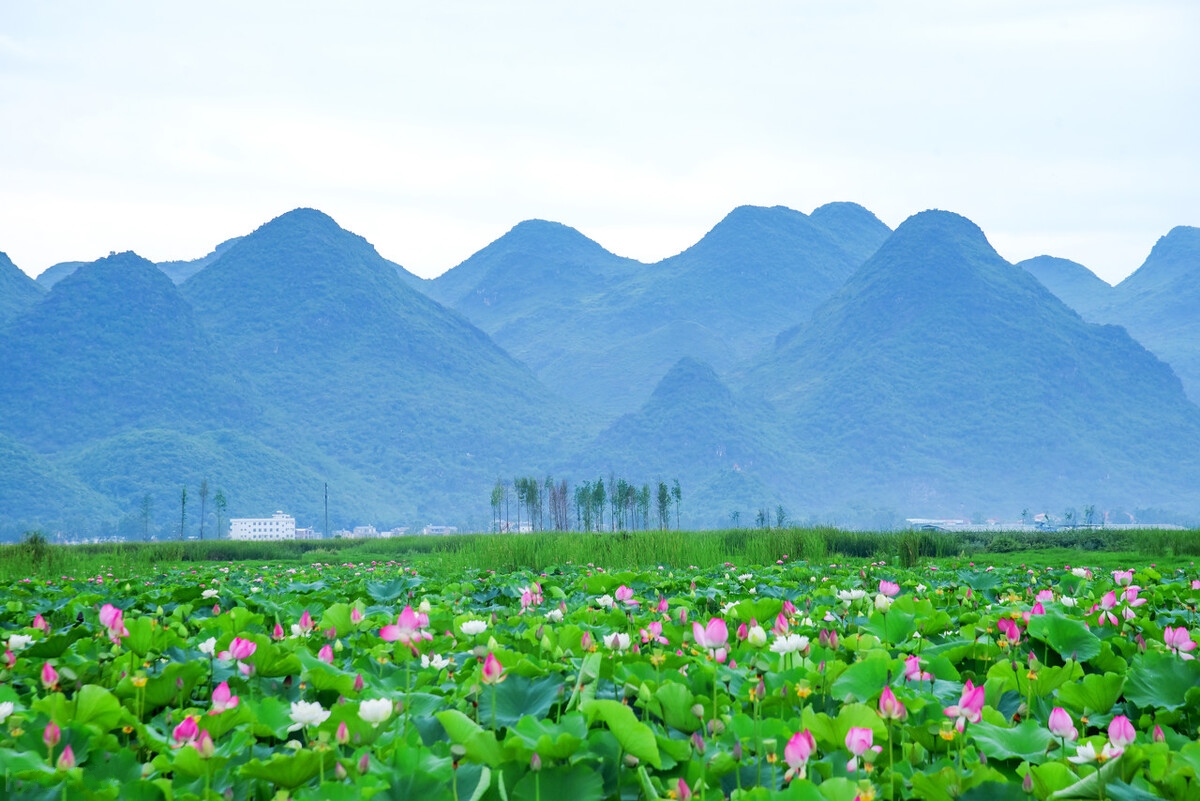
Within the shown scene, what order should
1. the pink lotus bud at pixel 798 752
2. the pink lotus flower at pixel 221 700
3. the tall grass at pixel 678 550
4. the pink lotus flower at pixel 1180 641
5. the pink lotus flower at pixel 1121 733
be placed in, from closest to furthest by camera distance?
the pink lotus bud at pixel 798 752 < the pink lotus flower at pixel 1121 733 < the pink lotus flower at pixel 221 700 < the pink lotus flower at pixel 1180 641 < the tall grass at pixel 678 550

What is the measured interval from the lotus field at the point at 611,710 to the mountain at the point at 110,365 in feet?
603

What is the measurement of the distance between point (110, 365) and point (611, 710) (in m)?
200

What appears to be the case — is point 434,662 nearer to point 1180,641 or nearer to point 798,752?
point 798,752

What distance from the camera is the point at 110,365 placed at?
588ft

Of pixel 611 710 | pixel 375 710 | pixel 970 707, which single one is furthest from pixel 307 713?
pixel 970 707

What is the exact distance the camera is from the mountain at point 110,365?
169m

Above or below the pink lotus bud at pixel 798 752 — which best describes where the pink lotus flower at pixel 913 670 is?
below

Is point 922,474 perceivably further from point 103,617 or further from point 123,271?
point 103,617

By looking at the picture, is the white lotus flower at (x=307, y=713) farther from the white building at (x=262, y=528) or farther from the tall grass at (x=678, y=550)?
the white building at (x=262, y=528)

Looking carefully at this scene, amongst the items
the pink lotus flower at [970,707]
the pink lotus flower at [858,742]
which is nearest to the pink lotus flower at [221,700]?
the pink lotus flower at [858,742]

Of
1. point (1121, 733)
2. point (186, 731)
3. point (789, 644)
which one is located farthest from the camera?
point (789, 644)

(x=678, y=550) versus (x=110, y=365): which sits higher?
(x=110, y=365)

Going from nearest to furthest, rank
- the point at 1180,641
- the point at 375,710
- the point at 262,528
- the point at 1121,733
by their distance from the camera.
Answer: the point at 1121,733
the point at 375,710
the point at 1180,641
the point at 262,528

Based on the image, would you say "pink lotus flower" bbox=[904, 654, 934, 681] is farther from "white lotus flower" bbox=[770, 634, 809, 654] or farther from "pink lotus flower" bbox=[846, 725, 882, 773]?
"pink lotus flower" bbox=[846, 725, 882, 773]
